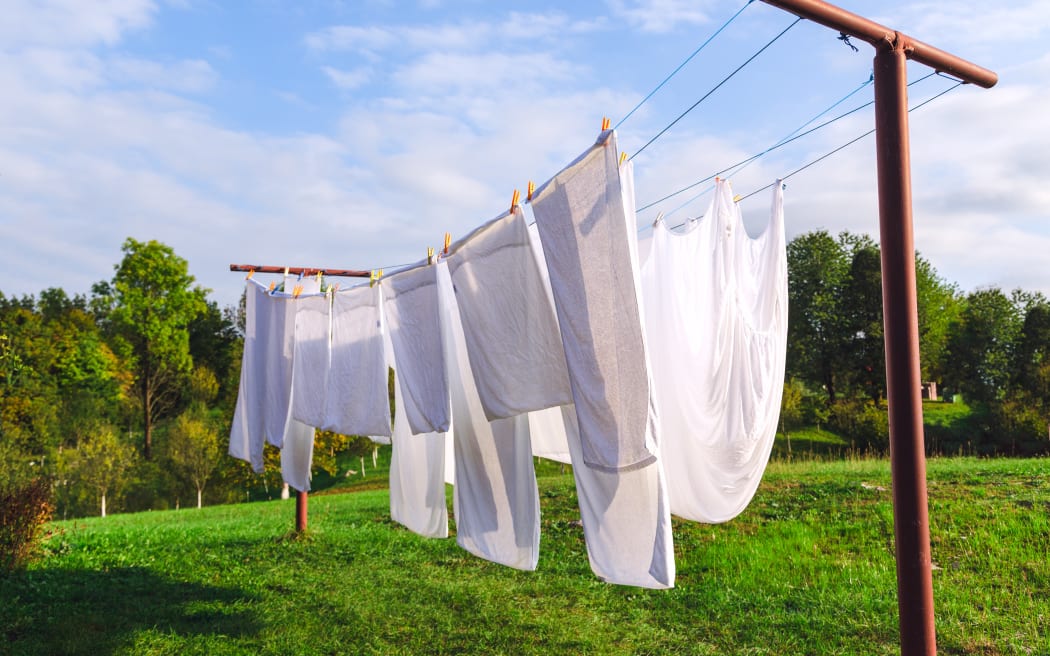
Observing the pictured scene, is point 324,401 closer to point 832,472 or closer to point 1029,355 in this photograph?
point 832,472

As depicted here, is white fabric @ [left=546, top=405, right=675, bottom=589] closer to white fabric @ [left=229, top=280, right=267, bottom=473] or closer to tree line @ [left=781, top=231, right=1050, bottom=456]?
white fabric @ [left=229, top=280, right=267, bottom=473]

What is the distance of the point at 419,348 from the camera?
461 centimetres

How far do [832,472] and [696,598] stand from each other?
5087 mm

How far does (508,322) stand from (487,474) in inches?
45.0

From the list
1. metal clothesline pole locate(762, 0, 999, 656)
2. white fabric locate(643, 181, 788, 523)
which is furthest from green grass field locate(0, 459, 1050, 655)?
metal clothesline pole locate(762, 0, 999, 656)

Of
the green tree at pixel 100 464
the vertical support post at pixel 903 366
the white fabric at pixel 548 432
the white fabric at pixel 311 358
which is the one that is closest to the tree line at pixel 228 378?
the green tree at pixel 100 464

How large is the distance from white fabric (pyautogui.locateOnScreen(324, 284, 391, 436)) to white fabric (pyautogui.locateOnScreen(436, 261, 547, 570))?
1.04 metres

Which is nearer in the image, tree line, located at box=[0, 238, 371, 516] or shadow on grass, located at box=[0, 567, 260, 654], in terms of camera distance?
shadow on grass, located at box=[0, 567, 260, 654]

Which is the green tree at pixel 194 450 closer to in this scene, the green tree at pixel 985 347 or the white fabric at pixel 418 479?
the white fabric at pixel 418 479

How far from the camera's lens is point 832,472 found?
10.3 m

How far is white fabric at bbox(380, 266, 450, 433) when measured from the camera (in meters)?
4.41

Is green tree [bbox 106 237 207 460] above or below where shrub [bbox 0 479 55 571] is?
above

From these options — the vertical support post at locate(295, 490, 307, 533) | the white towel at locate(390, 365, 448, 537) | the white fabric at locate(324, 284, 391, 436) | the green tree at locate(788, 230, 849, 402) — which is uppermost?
the green tree at locate(788, 230, 849, 402)

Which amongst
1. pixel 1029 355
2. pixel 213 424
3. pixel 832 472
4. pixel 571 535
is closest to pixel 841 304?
pixel 1029 355
